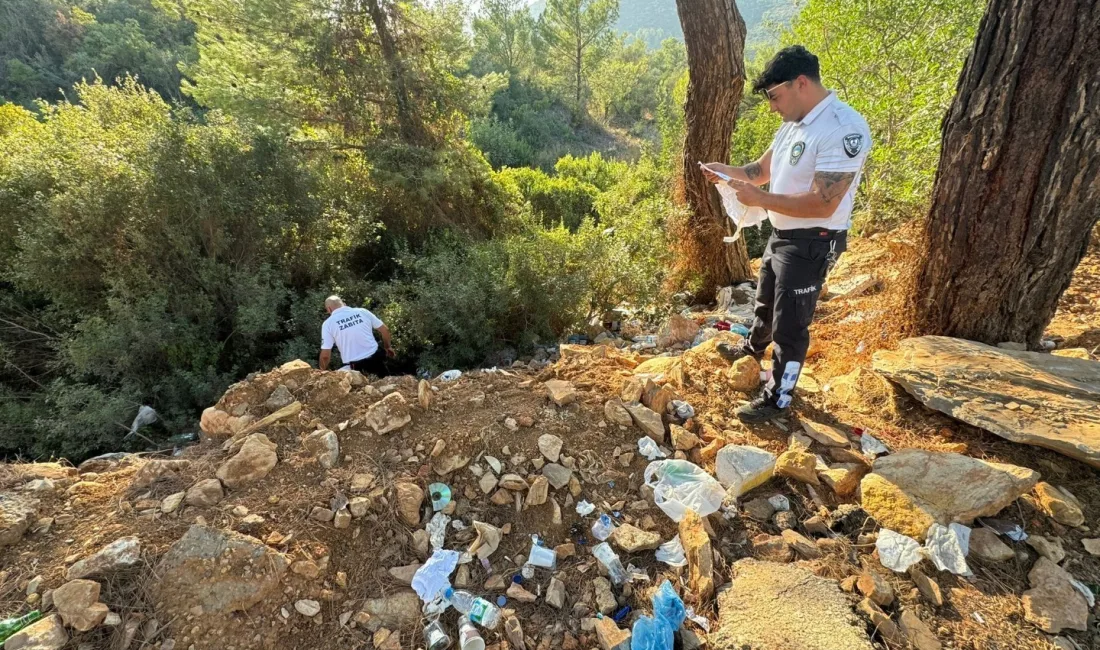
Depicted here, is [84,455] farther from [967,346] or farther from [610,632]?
[967,346]

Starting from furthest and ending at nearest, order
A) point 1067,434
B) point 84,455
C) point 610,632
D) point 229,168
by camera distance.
Answer: 1. point 229,168
2. point 84,455
3. point 1067,434
4. point 610,632

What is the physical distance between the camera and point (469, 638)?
4.83 feet

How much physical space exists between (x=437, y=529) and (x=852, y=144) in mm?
2281

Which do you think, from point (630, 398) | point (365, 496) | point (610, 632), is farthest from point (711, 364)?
point (365, 496)

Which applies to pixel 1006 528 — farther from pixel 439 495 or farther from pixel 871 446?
pixel 439 495

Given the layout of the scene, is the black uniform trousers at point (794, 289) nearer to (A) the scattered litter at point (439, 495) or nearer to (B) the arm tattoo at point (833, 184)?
(B) the arm tattoo at point (833, 184)

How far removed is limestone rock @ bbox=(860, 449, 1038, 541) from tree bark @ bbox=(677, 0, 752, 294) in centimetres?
306

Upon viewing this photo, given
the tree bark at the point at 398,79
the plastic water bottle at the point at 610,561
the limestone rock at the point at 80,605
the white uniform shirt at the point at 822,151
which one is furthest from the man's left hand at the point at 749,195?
the tree bark at the point at 398,79

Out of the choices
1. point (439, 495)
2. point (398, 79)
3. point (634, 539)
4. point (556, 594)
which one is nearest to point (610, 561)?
point (634, 539)

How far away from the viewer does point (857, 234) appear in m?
5.66

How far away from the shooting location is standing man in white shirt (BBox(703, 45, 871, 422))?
1879mm

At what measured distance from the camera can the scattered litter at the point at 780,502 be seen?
1834 millimetres

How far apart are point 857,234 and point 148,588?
6923mm

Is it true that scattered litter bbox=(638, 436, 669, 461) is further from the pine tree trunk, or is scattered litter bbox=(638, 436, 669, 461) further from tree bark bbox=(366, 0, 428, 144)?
tree bark bbox=(366, 0, 428, 144)
